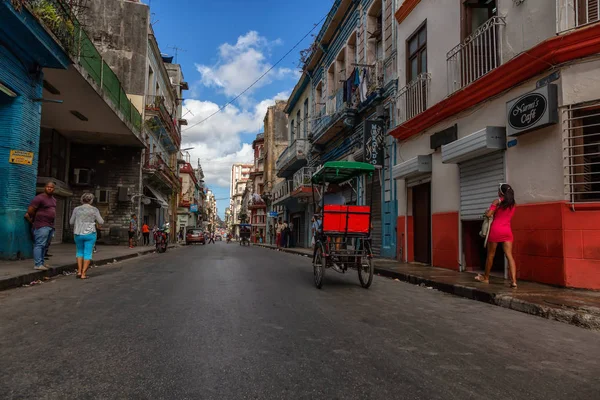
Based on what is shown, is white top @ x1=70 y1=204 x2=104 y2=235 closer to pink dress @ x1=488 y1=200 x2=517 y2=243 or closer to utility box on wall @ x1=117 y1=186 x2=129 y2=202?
pink dress @ x1=488 y1=200 x2=517 y2=243

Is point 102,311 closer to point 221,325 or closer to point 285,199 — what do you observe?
point 221,325

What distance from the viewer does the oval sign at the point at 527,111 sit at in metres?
7.13

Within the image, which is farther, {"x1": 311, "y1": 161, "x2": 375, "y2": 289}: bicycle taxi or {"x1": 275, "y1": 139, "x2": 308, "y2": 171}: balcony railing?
{"x1": 275, "y1": 139, "x2": 308, "y2": 171}: balcony railing

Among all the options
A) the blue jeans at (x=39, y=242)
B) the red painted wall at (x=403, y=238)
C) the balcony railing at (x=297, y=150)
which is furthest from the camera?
the balcony railing at (x=297, y=150)

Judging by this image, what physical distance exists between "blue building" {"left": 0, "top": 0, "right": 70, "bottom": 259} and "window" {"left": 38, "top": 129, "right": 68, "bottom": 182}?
9220 mm

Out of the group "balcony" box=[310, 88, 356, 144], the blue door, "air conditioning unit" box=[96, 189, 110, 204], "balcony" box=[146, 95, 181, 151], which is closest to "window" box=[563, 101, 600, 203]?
the blue door

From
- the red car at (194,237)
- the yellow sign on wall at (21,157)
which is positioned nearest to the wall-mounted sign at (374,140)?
the yellow sign on wall at (21,157)

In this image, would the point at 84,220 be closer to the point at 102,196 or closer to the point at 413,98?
the point at 413,98

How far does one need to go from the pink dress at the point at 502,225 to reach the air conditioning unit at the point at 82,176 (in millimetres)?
20897

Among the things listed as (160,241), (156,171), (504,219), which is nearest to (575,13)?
(504,219)

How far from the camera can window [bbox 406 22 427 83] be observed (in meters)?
12.3

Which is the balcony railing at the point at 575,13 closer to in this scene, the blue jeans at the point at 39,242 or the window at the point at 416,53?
the window at the point at 416,53

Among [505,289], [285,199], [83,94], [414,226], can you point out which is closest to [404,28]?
[414,226]

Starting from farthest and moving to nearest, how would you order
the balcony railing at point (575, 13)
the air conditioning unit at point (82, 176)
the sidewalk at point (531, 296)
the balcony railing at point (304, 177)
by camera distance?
1. the balcony railing at point (304, 177)
2. the air conditioning unit at point (82, 176)
3. the balcony railing at point (575, 13)
4. the sidewalk at point (531, 296)
